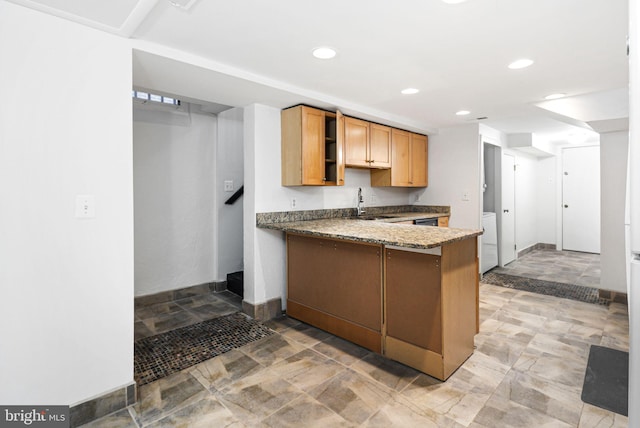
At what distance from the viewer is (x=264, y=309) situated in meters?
3.37

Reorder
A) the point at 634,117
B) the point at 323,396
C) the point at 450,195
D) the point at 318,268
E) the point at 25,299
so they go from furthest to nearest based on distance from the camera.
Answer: the point at 450,195 → the point at 318,268 → the point at 323,396 → the point at 25,299 → the point at 634,117

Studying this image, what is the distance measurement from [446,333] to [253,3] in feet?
7.63

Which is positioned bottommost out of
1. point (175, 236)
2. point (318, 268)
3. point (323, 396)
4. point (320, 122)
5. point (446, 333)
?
point (323, 396)

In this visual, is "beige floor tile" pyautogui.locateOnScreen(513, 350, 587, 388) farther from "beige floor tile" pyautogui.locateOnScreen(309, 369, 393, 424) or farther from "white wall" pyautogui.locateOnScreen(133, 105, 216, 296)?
"white wall" pyautogui.locateOnScreen(133, 105, 216, 296)

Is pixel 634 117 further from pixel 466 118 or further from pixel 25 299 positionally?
pixel 466 118

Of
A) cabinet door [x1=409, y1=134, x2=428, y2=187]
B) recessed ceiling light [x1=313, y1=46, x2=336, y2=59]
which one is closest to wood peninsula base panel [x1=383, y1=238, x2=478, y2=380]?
recessed ceiling light [x1=313, y1=46, x2=336, y2=59]

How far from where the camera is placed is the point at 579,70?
264 centimetres

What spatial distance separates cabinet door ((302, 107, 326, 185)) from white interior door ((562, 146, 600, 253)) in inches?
243

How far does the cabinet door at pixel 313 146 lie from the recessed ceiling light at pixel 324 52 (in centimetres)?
96

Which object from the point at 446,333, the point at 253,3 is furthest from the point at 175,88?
the point at 446,333

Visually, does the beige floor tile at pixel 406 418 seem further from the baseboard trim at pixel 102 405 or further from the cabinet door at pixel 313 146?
the cabinet door at pixel 313 146

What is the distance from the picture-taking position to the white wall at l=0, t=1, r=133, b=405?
1.66m

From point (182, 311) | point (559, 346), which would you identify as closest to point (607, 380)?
point (559, 346)

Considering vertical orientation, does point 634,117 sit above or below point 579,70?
below
